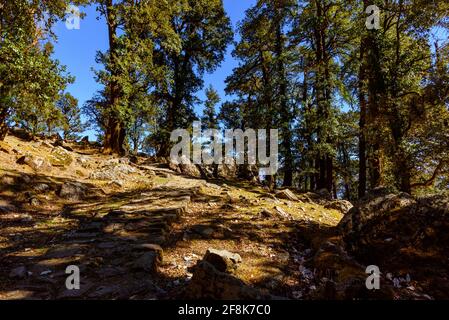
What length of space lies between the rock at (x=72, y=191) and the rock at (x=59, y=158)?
2655 mm

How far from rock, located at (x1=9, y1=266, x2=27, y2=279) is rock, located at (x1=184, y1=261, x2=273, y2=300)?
309 cm

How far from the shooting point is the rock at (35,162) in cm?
1227

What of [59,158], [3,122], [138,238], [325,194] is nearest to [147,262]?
[138,238]

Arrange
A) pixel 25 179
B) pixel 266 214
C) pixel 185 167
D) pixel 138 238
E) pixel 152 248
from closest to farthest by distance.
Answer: pixel 152 248 < pixel 138 238 < pixel 266 214 < pixel 25 179 < pixel 185 167

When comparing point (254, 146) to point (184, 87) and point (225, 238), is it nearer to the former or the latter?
point (184, 87)

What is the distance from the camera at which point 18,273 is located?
531 cm

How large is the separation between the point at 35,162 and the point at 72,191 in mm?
2660

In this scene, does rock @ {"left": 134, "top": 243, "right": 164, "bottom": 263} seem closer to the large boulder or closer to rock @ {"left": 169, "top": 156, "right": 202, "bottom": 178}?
the large boulder

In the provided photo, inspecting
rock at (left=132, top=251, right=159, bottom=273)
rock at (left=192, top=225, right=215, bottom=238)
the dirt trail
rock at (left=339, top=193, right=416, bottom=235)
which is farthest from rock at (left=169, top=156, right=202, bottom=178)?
rock at (left=132, top=251, right=159, bottom=273)

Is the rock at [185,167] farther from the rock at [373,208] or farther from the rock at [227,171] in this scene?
the rock at [373,208]

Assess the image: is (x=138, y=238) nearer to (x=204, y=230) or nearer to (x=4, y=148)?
(x=204, y=230)

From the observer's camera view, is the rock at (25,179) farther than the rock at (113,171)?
No

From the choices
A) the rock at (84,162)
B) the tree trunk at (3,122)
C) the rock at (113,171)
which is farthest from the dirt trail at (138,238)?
the tree trunk at (3,122)

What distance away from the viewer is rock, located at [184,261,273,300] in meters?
3.97
